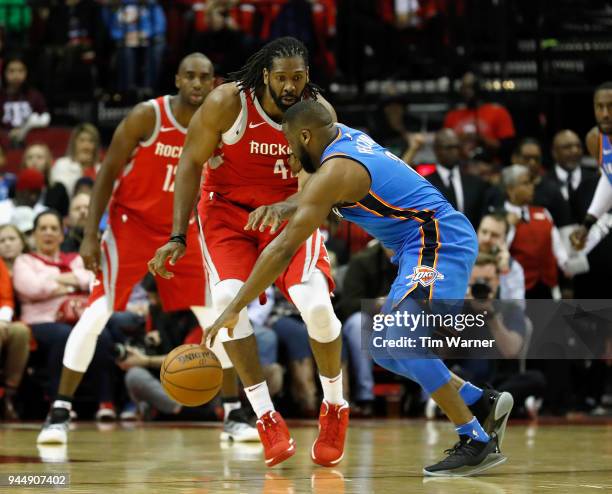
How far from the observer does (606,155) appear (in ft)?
28.3

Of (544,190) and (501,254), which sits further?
(544,190)

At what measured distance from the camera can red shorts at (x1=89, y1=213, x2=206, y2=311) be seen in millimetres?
7242

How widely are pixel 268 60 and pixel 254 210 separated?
74 cm

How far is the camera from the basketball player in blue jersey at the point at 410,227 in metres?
5.23

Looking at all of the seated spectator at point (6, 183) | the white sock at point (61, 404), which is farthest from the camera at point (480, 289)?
the seated spectator at point (6, 183)

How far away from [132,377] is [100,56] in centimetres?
494

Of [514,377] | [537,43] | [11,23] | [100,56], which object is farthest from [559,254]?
[11,23]

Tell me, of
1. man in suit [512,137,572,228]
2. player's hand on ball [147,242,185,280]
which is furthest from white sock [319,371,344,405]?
man in suit [512,137,572,228]

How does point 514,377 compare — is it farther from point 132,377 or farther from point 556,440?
point 132,377

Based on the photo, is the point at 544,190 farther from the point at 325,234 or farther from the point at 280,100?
the point at 280,100

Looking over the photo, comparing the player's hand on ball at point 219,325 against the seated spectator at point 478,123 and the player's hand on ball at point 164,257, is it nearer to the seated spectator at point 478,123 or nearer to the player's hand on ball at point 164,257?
the player's hand on ball at point 164,257

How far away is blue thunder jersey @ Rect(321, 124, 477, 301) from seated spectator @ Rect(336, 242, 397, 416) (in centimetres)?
432

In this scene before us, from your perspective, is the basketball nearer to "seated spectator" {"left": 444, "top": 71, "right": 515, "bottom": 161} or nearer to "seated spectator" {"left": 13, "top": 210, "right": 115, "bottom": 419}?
"seated spectator" {"left": 13, "top": 210, "right": 115, "bottom": 419}

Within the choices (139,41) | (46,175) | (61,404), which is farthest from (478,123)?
(61,404)
